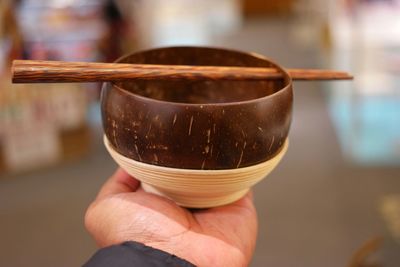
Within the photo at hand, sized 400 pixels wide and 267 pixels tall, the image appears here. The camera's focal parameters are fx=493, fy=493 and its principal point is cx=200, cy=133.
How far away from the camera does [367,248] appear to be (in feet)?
4.27

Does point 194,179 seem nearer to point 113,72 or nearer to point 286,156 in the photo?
point 113,72

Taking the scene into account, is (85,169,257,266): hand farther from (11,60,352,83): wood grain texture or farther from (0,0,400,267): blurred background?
(0,0,400,267): blurred background

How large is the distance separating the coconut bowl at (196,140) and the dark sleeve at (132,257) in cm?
10

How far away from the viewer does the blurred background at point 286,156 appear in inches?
62.1

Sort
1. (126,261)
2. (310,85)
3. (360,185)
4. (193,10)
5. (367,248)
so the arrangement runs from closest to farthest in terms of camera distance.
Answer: (126,261) < (367,248) < (360,185) < (310,85) < (193,10)

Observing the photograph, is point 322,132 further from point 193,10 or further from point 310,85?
point 193,10

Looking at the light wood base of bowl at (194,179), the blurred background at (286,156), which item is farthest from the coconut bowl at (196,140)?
the blurred background at (286,156)

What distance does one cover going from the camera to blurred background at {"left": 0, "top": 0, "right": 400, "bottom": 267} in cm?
158

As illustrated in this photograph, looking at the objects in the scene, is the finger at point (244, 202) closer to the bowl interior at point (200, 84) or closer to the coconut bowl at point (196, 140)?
the coconut bowl at point (196, 140)

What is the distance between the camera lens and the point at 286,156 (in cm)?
207

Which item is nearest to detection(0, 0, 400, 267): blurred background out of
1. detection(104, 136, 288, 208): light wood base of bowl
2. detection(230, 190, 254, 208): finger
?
detection(230, 190, 254, 208): finger

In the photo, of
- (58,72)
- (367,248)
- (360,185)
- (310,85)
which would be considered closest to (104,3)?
(310,85)

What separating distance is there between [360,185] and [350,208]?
0.51ft

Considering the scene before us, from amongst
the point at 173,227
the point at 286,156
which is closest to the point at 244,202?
the point at 173,227
